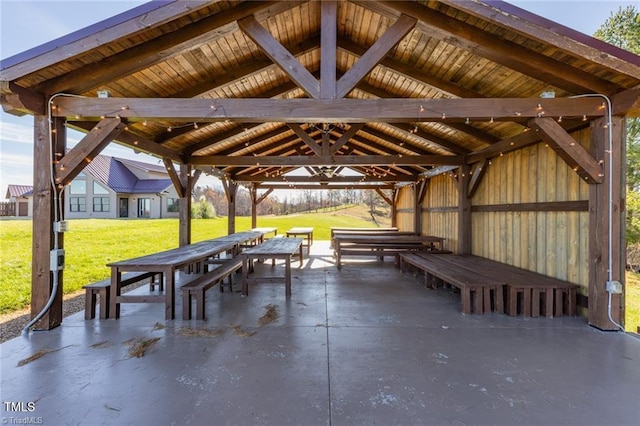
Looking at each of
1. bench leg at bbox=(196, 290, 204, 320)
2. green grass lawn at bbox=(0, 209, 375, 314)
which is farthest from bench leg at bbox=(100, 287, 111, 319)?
green grass lawn at bbox=(0, 209, 375, 314)

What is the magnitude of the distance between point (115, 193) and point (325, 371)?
67.5 feet

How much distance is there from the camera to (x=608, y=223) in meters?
3.10

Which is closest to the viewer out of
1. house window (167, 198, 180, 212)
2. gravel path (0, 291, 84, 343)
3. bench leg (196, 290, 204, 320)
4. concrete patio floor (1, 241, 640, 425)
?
concrete patio floor (1, 241, 640, 425)

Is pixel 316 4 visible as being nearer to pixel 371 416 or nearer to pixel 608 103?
pixel 608 103

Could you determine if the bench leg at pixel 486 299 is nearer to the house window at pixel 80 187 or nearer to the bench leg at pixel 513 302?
the bench leg at pixel 513 302

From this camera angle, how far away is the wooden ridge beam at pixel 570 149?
3125 mm

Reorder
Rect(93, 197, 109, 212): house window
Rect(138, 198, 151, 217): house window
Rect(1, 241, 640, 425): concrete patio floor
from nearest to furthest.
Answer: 1. Rect(1, 241, 640, 425): concrete patio floor
2. Rect(93, 197, 109, 212): house window
3. Rect(138, 198, 151, 217): house window

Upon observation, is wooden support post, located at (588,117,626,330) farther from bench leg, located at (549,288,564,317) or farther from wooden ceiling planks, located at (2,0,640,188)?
wooden ceiling planks, located at (2,0,640,188)

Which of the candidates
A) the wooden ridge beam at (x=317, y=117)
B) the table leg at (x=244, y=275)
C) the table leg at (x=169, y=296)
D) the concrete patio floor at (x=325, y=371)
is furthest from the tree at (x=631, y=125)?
the table leg at (x=169, y=296)

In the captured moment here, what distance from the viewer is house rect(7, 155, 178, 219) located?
18219mm

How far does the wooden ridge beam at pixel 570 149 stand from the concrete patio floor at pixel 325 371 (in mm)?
1720

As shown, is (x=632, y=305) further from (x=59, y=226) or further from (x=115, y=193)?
(x=115, y=193)

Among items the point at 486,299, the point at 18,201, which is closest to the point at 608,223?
the point at 486,299

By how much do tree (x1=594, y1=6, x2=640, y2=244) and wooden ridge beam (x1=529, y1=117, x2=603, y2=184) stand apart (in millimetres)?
7958
